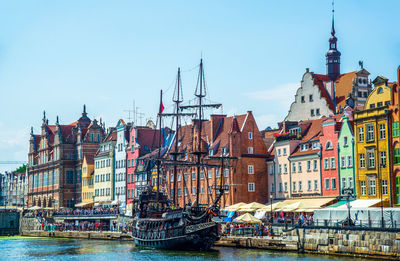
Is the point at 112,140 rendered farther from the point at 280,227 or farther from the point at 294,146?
the point at 280,227

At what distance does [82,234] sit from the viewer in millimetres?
107500

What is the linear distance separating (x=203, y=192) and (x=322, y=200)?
2470 cm

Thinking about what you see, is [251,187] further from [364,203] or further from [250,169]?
[364,203]

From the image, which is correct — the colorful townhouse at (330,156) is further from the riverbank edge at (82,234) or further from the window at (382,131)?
the riverbank edge at (82,234)

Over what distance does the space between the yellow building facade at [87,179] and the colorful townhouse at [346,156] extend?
226 feet

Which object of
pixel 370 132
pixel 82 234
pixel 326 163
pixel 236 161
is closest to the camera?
pixel 370 132

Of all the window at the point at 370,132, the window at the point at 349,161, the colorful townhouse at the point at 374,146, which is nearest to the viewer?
the colorful townhouse at the point at 374,146

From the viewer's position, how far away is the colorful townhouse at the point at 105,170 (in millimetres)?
131625

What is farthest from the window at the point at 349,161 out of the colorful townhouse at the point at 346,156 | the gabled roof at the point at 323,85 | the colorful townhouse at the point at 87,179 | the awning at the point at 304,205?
the colorful townhouse at the point at 87,179

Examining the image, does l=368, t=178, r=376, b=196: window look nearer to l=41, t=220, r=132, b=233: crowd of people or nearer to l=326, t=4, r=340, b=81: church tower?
l=41, t=220, r=132, b=233: crowd of people

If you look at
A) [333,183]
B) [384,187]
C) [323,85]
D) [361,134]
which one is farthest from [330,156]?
[323,85]

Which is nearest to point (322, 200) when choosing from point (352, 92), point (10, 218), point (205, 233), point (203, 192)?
point (205, 233)

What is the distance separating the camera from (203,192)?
10125 cm

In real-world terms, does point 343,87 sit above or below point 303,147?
above
